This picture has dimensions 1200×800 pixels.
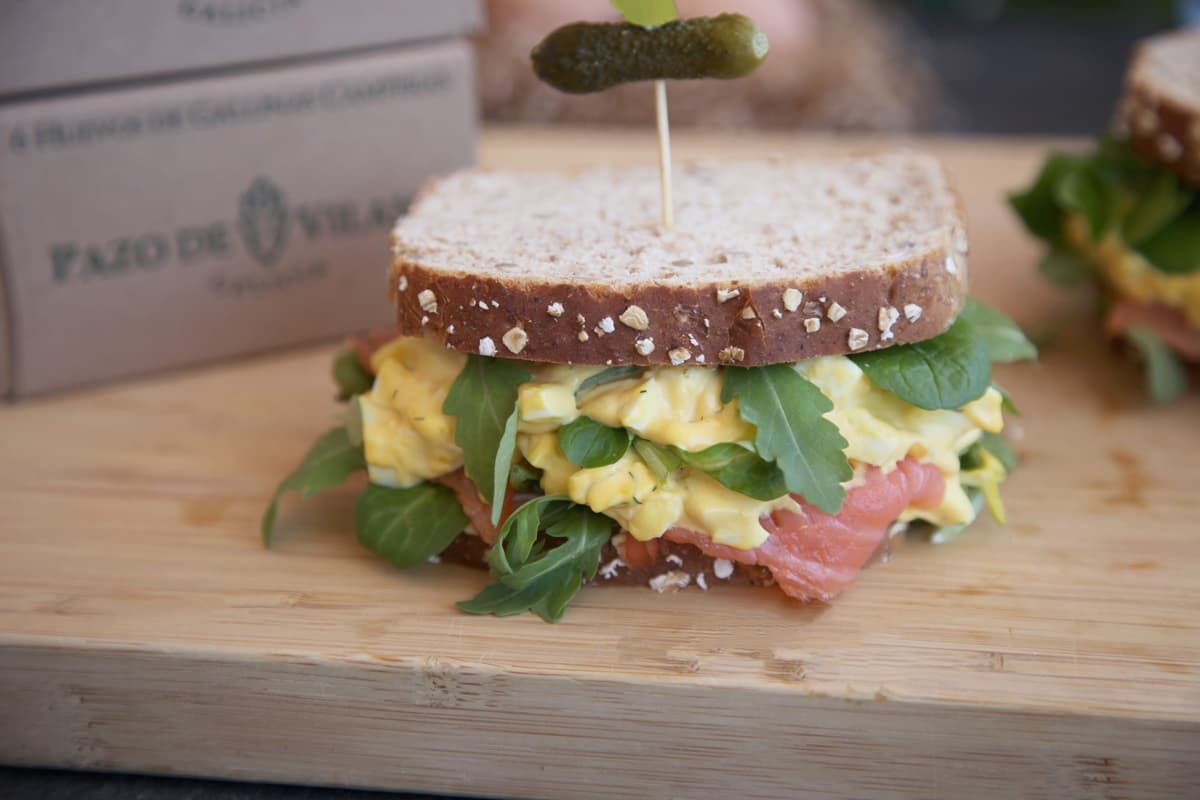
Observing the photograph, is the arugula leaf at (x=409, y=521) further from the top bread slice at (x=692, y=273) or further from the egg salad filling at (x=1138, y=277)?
the egg salad filling at (x=1138, y=277)

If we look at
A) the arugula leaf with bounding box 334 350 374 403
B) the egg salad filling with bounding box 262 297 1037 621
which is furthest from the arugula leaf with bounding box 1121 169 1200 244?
the arugula leaf with bounding box 334 350 374 403

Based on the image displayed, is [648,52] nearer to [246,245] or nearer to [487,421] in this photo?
[487,421]

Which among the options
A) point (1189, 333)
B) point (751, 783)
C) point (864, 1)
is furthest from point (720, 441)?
point (864, 1)

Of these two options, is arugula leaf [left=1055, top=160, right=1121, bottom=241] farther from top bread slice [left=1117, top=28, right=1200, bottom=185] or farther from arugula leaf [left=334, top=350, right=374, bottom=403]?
arugula leaf [left=334, top=350, right=374, bottom=403]

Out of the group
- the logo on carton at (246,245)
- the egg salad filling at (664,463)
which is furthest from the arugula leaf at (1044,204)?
the logo on carton at (246,245)

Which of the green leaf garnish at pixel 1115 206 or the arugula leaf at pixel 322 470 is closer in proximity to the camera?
the arugula leaf at pixel 322 470

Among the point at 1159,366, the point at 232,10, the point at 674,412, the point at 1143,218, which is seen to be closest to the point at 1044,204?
the point at 1143,218
